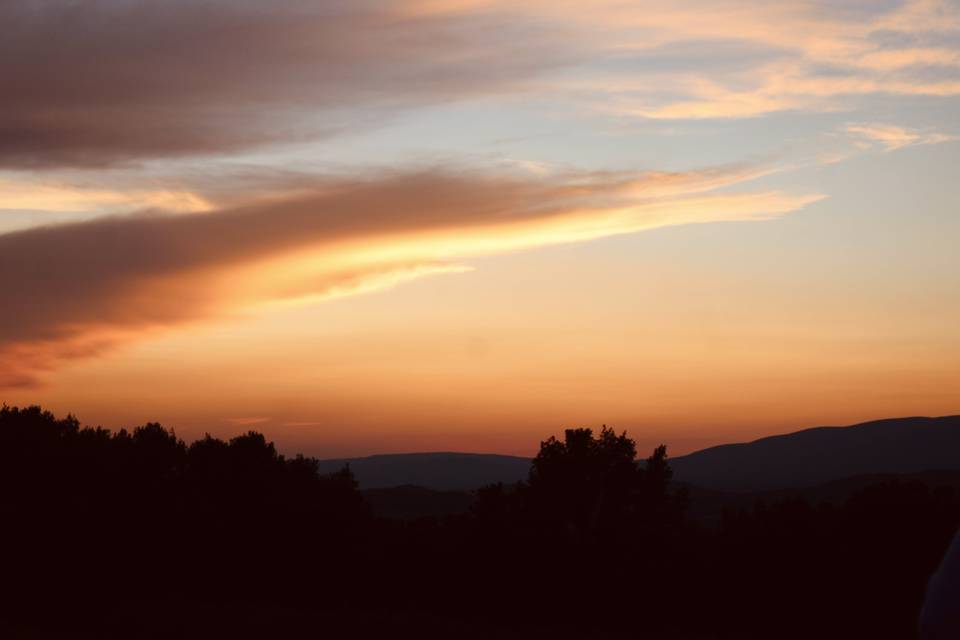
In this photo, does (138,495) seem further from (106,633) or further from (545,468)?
(545,468)

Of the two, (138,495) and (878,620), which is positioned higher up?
(138,495)

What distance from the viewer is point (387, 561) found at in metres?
38.6

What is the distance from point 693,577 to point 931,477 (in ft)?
390

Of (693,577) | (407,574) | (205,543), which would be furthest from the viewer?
(205,543)

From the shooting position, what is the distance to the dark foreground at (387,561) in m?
32.1

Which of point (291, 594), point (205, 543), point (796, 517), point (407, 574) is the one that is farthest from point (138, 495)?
point (796, 517)

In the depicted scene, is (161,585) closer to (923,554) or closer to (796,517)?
(796,517)

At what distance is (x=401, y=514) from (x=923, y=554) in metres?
119

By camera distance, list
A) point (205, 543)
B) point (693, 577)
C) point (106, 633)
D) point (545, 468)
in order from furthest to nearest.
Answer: point (545, 468) → point (205, 543) → point (693, 577) → point (106, 633)

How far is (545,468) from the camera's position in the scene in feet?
177

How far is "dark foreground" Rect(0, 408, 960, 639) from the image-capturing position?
105 feet

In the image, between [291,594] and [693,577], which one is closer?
[693,577]

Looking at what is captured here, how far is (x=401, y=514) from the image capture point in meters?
148

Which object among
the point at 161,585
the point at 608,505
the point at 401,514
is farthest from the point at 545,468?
the point at 401,514
